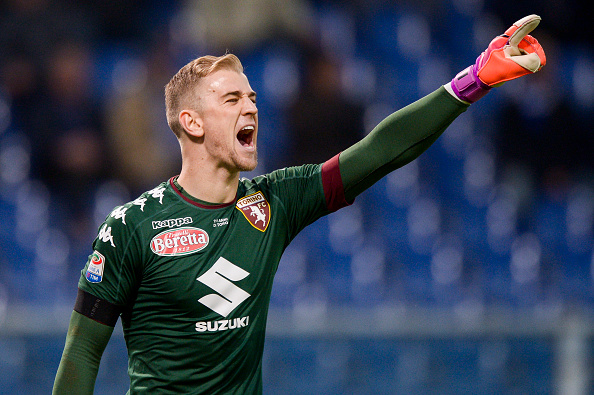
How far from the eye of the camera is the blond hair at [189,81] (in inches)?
95.5

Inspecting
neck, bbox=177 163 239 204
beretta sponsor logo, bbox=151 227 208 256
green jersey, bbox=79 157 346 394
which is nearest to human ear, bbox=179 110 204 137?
neck, bbox=177 163 239 204

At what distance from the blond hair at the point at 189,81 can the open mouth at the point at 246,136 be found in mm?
203

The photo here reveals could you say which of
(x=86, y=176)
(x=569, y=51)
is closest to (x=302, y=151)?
(x=86, y=176)

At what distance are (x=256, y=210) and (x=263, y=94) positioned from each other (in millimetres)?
4663

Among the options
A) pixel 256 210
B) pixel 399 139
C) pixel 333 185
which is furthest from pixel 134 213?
pixel 399 139

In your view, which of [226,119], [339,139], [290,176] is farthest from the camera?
[339,139]

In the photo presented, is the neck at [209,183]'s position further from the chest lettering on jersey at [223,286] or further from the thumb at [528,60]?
the thumb at [528,60]

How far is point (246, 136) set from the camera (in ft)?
8.36

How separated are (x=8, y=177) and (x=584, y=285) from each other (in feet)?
16.9

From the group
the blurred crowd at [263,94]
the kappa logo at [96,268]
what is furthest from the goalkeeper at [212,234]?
the blurred crowd at [263,94]

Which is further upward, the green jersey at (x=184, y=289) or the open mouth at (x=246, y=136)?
the open mouth at (x=246, y=136)

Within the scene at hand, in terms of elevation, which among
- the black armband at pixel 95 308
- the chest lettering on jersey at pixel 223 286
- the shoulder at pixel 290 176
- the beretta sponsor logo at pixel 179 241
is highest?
the shoulder at pixel 290 176

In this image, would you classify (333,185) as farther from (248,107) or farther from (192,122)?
(192,122)

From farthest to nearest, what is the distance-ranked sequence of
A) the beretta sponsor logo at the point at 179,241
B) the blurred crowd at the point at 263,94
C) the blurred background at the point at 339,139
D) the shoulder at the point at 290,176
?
the blurred crowd at the point at 263,94 < the blurred background at the point at 339,139 < the shoulder at the point at 290,176 < the beretta sponsor logo at the point at 179,241
